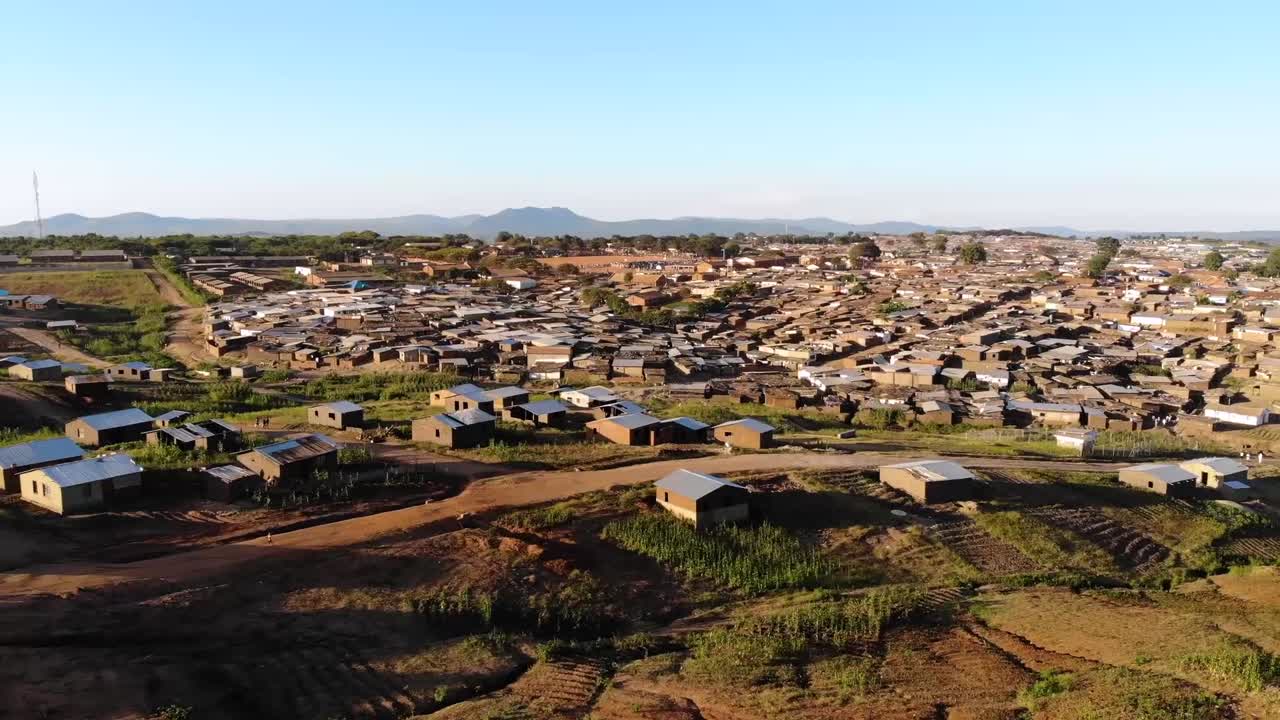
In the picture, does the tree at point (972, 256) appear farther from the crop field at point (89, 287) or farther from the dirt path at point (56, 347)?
the dirt path at point (56, 347)

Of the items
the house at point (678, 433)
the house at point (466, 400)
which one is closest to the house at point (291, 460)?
→ the house at point (466, 400)

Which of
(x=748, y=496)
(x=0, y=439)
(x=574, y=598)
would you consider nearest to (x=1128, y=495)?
(x=748, y=496)

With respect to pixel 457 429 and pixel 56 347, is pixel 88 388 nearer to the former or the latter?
pixel 457 429

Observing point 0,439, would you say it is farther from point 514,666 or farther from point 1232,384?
point 1232,384

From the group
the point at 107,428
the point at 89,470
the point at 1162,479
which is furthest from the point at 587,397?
the point at 1162,479

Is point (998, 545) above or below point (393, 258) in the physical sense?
below
